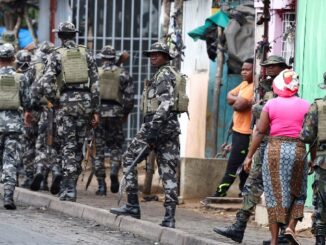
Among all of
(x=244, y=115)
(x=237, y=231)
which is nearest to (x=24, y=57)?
(x=244, y=115)

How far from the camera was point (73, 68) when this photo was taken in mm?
15055

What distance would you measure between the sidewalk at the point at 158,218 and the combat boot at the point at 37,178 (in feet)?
0.78

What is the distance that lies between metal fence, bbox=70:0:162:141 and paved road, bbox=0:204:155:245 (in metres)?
7.67

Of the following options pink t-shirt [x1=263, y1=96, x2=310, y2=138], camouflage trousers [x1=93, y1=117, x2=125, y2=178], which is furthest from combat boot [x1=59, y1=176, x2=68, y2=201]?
pink t-shirt [x1=263, y1=96, x2=310, y2=138]

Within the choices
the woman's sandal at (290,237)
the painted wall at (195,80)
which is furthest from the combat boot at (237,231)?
the painted wall at (195,80)

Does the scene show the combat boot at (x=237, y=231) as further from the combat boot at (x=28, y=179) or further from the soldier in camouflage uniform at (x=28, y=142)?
the combat boot at (x=28, y=179)

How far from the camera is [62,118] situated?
15328 mm

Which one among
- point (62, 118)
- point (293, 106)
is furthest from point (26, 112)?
point (293, 106)

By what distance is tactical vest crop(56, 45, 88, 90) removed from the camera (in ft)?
49.4

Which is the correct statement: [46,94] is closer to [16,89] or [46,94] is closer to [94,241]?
[16,89]

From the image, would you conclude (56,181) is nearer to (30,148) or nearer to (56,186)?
(56,186)

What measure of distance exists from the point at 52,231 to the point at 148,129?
156cm

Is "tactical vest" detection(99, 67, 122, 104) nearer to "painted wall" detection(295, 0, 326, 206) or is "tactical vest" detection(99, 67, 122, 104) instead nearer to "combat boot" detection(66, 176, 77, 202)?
"combat boot" detection(66, 176, 77, 202)

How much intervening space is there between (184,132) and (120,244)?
7.32 metres
